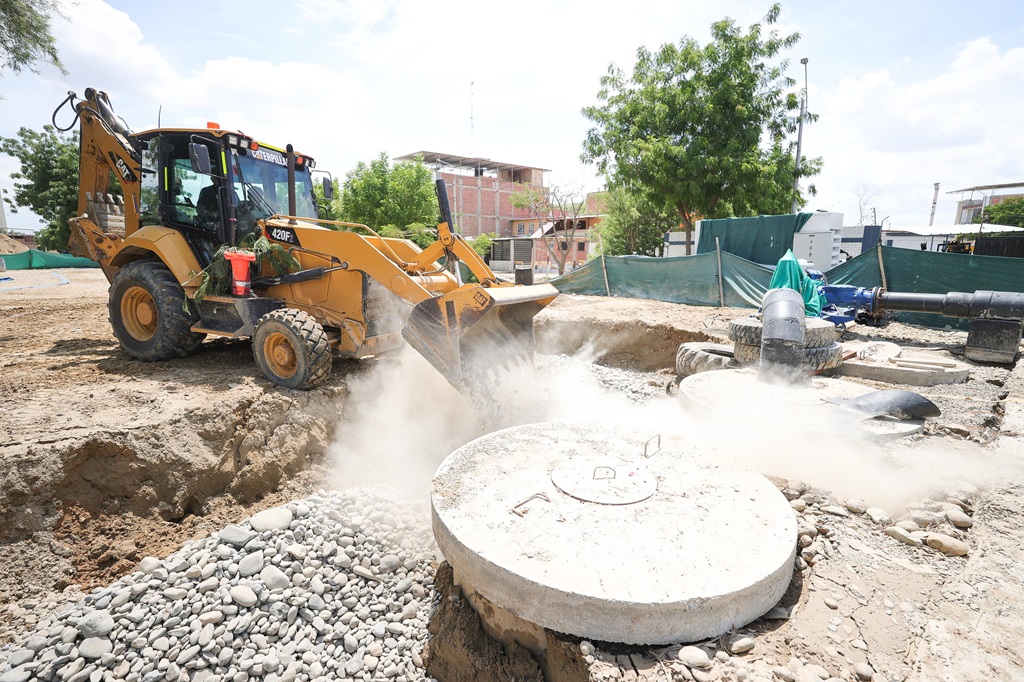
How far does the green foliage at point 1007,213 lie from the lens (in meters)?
33.9

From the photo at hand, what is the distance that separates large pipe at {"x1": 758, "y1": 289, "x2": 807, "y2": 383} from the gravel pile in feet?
12.1

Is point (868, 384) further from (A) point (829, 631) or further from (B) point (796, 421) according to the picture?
(A) point (829, 631)

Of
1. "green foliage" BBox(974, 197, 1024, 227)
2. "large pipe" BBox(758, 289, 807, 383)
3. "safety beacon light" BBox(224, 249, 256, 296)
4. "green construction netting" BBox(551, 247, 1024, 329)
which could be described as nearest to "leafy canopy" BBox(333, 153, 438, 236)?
"green construction netting" BBox(551, 247, 1024, 329)

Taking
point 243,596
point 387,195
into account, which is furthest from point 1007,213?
point 243,596

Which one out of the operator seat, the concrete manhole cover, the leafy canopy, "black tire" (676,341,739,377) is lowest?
the concrete manhole cover

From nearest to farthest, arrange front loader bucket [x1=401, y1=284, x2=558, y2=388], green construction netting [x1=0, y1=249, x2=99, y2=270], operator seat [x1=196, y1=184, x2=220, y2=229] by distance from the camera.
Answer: front loader bucket [x1=401, y1=284, x2=558, y2=388] → operator seat [x1=196, y1=184, x2=220, y2=229] → green construction netting [x1=0, y1=249, x2=99, y2=270]

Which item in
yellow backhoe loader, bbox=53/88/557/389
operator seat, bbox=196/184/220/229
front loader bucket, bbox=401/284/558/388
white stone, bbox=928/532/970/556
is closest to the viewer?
white stone, bbox=928/532/970/556

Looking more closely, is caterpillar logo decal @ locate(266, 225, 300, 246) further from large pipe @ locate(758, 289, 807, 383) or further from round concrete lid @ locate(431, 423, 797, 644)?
large pipe @ locate(758, 289, 807, 383)

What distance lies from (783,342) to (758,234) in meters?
9.18

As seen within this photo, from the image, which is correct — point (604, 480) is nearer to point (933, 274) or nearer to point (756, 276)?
point (933, 274)

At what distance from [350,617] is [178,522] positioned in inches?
69.3

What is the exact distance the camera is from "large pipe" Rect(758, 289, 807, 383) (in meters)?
4.80

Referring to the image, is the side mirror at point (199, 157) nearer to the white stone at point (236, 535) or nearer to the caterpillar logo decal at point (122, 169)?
the caterpillar logo decal at point (122, 169)

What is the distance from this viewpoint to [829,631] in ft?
7.47
